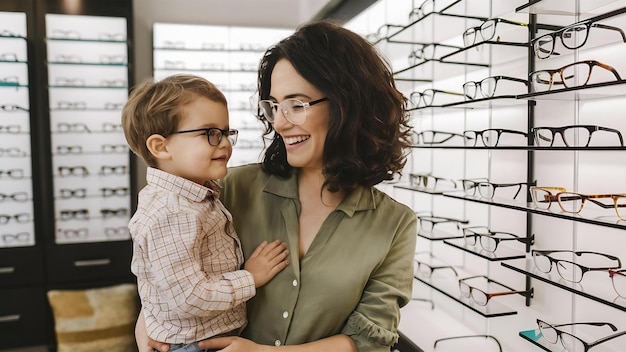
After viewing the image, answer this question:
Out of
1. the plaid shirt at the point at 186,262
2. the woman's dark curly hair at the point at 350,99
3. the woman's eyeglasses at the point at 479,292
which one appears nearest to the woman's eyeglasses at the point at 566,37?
the woman's dark curly hair at the point at 350,99

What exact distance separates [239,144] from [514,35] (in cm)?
Result: 310

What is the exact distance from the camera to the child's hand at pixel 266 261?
4.18ft

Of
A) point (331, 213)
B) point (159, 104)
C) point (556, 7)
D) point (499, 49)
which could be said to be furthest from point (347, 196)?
point (499, 49)

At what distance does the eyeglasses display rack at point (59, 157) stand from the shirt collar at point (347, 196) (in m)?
3.06

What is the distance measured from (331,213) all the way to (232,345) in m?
0.44

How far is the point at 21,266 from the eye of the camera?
3846mm

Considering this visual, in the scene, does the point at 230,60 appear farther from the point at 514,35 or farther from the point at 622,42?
the point at 622,42

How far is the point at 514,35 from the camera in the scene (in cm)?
200

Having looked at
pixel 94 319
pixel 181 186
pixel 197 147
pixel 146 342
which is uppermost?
pixel 197 147

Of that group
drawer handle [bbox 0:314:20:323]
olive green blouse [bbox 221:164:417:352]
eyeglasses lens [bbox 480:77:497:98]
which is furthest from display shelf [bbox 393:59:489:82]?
drawer handle [bbox 0:314:20:323]

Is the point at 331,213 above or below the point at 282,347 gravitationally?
above

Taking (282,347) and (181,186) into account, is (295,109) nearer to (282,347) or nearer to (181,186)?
(181,186)

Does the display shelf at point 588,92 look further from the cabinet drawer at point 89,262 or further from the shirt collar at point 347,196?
the cabinet drawer at point 89,262

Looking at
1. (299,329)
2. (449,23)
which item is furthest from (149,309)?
(449,23)
